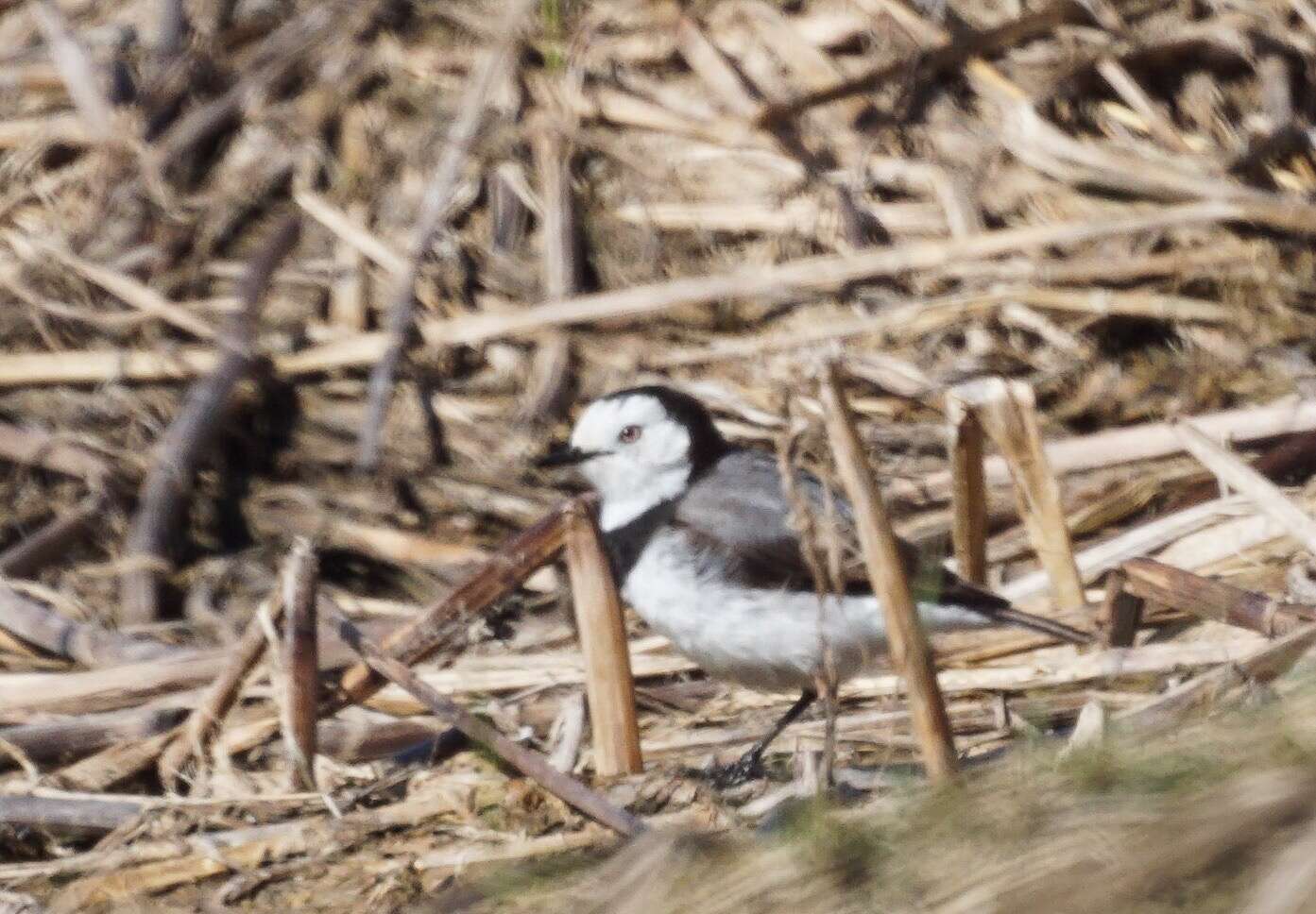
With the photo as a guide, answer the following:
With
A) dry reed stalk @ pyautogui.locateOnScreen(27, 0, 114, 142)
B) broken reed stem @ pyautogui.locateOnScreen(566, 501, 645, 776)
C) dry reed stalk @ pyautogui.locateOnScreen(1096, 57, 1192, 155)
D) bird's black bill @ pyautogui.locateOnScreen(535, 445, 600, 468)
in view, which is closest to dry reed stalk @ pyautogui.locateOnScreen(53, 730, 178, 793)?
broken reed stem @ pyautogui.locateOnScreen(566, 501, 645, 776)

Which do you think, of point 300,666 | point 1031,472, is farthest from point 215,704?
point 1031,472

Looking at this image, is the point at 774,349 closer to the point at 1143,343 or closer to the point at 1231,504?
the point at 1143,343

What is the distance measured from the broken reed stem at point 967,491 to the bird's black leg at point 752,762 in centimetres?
50

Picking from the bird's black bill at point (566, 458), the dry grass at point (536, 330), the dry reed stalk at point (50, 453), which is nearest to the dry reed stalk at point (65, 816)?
the dry grass at point (536, 330)

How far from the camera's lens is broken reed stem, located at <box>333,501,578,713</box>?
504cm

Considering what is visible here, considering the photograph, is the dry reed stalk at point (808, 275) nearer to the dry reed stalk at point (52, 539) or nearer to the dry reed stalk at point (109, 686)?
the dry reed stalk at point (52, 539)

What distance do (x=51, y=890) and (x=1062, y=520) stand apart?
2.44 meters

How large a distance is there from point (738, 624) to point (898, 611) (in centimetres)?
152

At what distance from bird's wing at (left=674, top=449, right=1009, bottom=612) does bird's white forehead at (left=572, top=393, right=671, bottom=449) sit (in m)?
0.28

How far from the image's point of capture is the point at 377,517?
7129mm

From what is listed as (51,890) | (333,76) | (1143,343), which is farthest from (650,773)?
(333,76)

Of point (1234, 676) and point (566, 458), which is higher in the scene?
point (566, 458)

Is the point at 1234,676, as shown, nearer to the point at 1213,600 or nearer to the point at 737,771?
the point at 1213,600

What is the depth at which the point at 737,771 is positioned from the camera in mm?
5031
